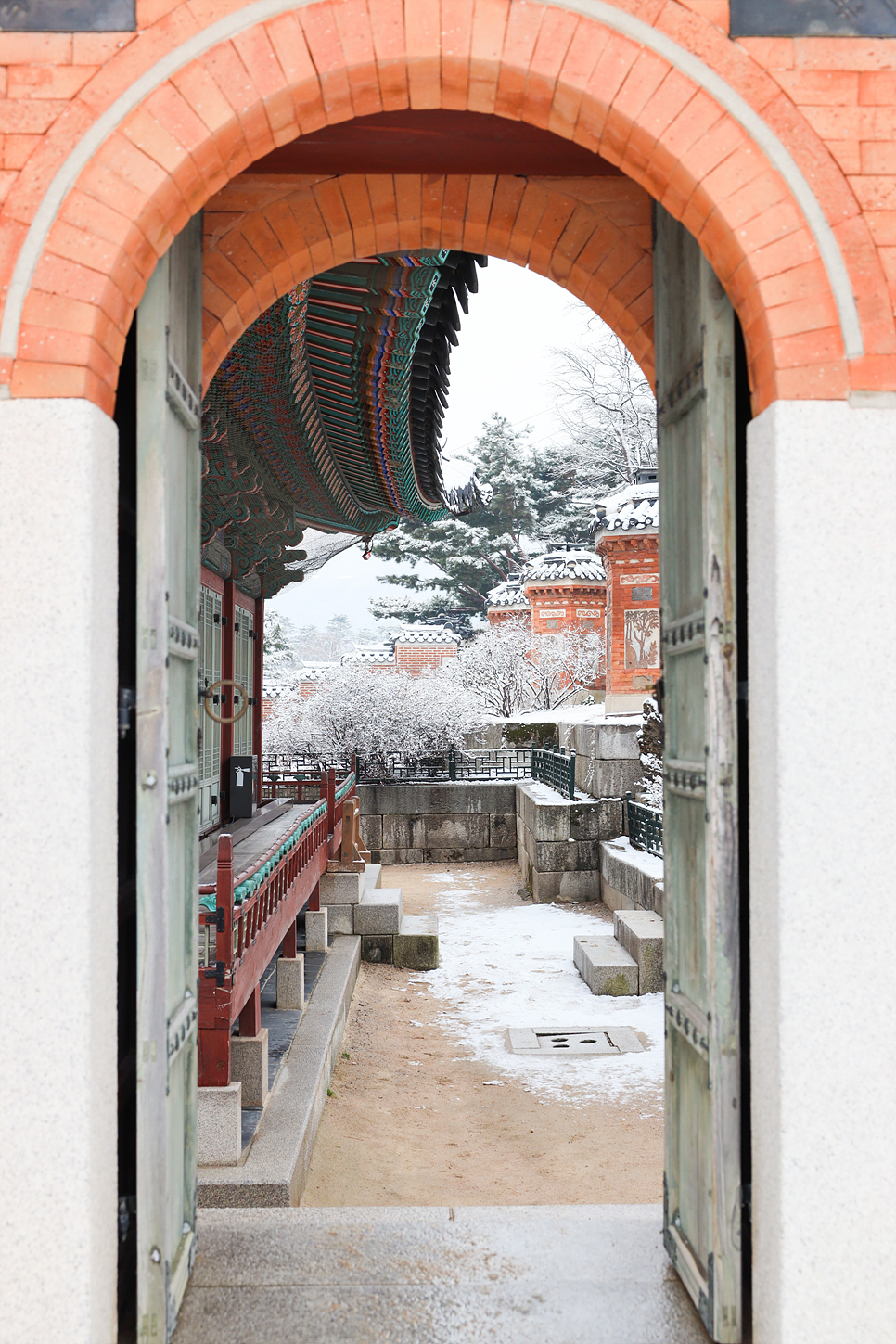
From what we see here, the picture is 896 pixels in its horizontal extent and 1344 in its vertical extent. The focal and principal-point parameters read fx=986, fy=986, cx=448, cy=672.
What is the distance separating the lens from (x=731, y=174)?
243 centimetres

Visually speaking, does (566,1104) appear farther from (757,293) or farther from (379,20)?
(379,20)

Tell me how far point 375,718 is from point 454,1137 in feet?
37.8

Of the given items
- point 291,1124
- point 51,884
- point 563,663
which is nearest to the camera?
point 51,884

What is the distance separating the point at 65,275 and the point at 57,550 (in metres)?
0.66

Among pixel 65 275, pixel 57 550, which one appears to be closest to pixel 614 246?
pixel 65 275

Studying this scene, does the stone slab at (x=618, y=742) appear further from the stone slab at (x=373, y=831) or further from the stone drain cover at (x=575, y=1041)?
the stone drain cover at (x=575, y=1041)

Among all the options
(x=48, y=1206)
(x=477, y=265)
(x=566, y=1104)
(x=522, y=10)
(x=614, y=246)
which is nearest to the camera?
(x=48, y=1206)

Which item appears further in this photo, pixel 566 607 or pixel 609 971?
pixel 566 607

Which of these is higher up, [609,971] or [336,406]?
[336,406]

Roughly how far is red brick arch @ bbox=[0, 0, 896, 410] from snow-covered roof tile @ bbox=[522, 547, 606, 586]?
21.5m

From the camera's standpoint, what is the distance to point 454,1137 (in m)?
6.00

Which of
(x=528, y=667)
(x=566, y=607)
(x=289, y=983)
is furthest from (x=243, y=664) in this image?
(x=566, y=607)

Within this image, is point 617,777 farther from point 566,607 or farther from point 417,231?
point 566,607

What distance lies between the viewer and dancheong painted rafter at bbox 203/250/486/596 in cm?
470
